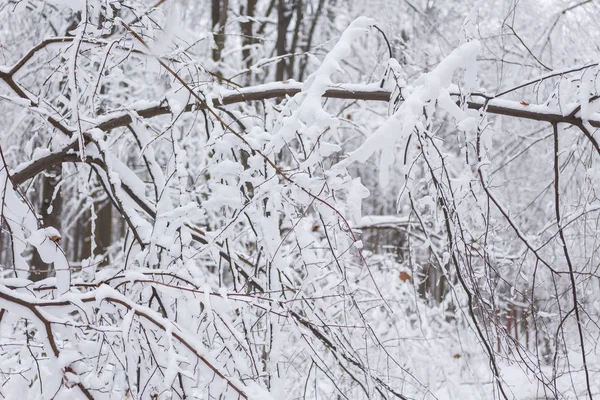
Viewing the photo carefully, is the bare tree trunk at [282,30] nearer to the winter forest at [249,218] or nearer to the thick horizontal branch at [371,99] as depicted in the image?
the winter forest at [249,218]

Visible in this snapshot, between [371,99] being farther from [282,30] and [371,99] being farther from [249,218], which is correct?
[282,30]

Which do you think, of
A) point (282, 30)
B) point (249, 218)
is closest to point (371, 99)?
point (249, 218)

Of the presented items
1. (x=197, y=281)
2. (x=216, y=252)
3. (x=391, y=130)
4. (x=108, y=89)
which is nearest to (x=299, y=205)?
(x=216, y=252)

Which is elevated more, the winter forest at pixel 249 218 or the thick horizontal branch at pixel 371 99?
the thick horizontal branch at pixel 371 99

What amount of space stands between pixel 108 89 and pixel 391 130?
6372 mm

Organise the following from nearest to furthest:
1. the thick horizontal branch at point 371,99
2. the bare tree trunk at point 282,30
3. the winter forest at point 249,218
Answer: the winter forest at point 249,218
the thick horizontal branch at point 371,99
the bare tree trunk at point 282,30

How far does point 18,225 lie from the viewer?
1.67 metres

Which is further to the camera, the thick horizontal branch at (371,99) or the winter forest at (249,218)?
the thick horizontal branch at (371,99)

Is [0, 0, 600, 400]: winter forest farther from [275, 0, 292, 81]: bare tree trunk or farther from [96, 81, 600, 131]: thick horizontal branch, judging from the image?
[275, 0, 292, 81]: bare tree trunk

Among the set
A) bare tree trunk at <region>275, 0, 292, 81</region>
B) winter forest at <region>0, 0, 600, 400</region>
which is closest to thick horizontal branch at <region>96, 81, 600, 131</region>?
winter forest at <region>0, 0, 600, 400</region>

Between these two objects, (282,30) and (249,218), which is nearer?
(249,218)

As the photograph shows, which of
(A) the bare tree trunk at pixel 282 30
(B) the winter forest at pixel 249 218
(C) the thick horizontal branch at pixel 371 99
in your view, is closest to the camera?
(B) the winter forest at pixel 249 218

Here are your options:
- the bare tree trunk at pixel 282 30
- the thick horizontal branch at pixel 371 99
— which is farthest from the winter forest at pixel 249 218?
the bare tree trunk at pixel 282 30

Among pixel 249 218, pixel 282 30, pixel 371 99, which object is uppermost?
pixel 282 30
